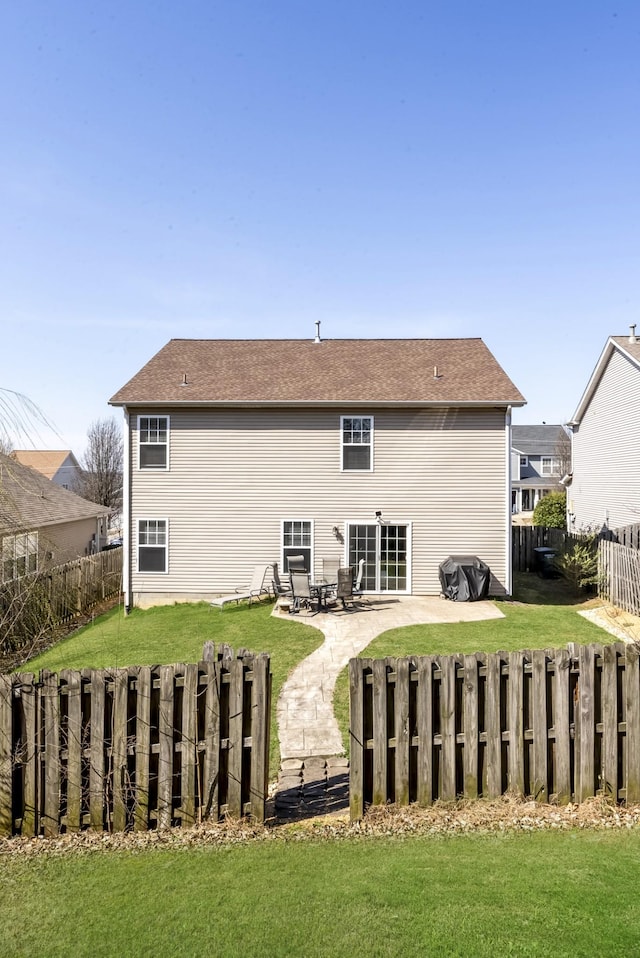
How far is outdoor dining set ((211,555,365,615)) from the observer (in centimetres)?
1361

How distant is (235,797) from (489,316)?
662 inches

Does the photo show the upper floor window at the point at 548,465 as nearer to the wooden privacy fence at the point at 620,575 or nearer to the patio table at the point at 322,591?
the wooden privacy fence at the point at 620,575

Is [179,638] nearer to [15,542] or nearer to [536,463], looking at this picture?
[15,542]

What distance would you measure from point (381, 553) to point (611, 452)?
1143 cm

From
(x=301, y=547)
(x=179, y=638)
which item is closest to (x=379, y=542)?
(x=301, y=547)

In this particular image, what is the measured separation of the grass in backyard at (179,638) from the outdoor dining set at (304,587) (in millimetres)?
527

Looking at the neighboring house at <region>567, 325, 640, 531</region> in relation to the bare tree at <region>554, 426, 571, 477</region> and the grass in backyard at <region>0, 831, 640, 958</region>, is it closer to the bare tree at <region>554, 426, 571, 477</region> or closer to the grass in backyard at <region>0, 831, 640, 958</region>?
the grass in backyard at <region>0, 831, 640, 958</region>

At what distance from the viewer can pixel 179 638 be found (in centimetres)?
1133

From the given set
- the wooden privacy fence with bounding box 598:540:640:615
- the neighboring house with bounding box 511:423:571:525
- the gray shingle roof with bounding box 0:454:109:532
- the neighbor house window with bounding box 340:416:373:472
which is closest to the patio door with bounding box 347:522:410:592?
the neighbor house window with bounding box 340:416:373:472

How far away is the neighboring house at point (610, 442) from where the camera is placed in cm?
1888

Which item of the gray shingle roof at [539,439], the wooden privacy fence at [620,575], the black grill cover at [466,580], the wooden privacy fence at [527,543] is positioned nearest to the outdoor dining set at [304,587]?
the black grill cover at [466,580]

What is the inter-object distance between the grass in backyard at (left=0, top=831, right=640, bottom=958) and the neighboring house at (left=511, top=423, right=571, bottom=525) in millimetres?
44161

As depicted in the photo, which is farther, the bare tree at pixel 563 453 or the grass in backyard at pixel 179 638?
the bare tree at pixel 563 453

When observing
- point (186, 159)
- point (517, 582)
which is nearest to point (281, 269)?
point (186, 159)
